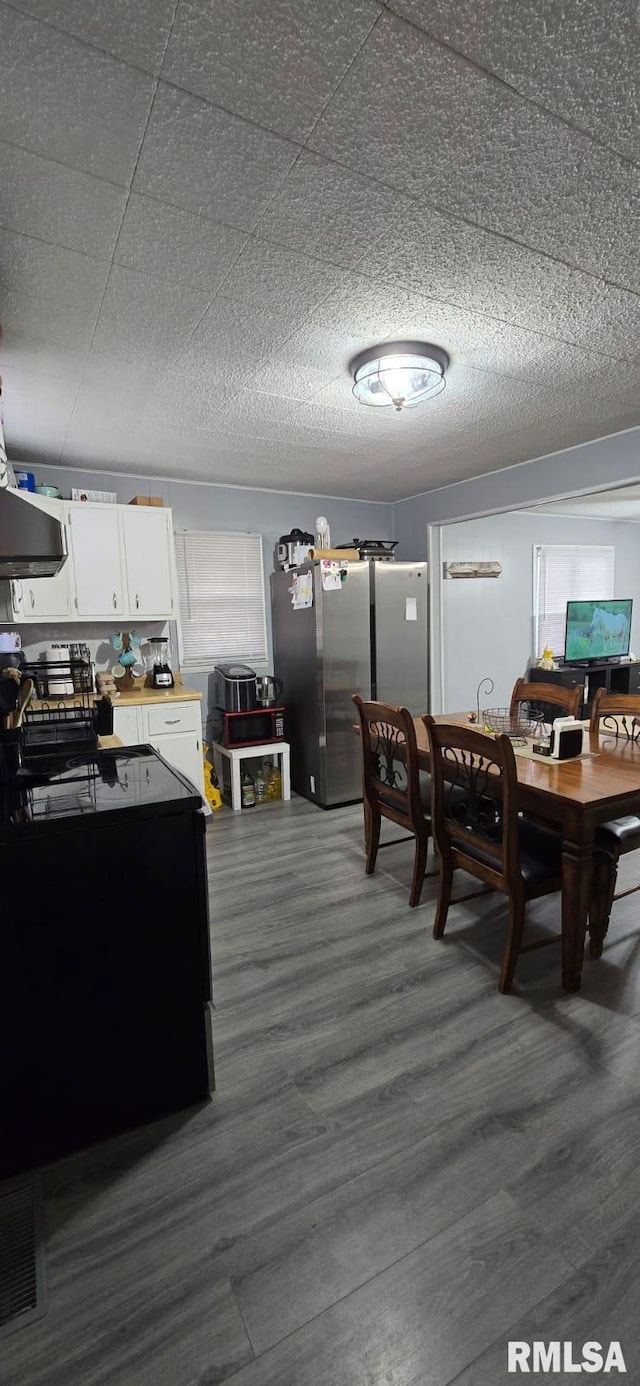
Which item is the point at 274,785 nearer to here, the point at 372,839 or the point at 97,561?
the point at 372,839

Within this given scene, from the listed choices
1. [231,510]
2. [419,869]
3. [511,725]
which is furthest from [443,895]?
[231,510]

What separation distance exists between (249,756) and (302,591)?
1.28 m

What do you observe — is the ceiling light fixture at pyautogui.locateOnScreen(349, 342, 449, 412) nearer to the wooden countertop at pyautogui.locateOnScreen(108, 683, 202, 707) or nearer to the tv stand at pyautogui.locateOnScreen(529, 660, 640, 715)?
the wooden countertop at pyautogui.locateOnScreen(108, 683, 202, 707)

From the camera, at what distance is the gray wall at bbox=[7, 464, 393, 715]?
3.93 meters

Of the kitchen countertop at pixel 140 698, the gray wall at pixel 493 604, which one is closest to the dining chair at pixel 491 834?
the kitchen countertop at pixel 140 698

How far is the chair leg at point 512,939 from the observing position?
2.05m

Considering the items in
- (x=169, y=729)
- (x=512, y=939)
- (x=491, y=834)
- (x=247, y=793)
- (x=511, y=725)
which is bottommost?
(x=247, y=793)

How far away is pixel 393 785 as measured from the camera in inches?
113

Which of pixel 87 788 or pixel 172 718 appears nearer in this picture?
pixel 87 788

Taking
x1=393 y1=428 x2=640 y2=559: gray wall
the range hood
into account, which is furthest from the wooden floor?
x1=393 y1=428 x2=640 y2=559: gray wall

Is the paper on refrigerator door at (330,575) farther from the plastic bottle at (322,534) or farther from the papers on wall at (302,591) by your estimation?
the plastic bottle at (322,534)

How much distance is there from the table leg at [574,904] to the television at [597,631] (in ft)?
15.4

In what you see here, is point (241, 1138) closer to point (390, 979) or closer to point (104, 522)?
point (390, 979)

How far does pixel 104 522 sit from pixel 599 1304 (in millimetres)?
3975
